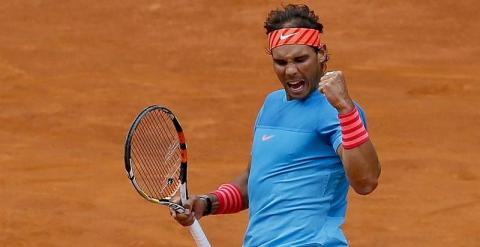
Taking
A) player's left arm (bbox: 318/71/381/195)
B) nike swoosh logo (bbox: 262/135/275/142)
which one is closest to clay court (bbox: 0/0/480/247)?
nike swoosh logo (bbox: 262/135/275/142)

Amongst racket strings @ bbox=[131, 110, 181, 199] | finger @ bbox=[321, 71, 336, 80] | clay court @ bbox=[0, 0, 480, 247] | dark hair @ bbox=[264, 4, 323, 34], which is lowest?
clay court @ bbox=[0, 0, 480, 247]

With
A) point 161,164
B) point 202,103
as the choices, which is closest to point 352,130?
point 161,164

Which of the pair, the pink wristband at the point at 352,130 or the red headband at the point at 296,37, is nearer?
the pink wristband at the point at 352,130

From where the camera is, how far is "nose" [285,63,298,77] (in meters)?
4.84

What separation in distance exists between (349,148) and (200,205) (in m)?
1.13

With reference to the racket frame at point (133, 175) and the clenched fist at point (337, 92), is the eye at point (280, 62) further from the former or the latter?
the racket frame at point (133, 175)

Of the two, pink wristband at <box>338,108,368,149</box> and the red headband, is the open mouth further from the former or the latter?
pink wristband at <box>338,108,368,149</box>

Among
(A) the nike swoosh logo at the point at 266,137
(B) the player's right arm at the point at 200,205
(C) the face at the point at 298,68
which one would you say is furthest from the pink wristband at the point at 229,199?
(C) the face at the point at 298,68

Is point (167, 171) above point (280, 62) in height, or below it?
below

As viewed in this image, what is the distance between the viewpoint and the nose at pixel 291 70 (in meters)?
4.84

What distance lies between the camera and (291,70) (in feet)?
15.9

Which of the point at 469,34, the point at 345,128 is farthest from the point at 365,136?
the point at 469,34

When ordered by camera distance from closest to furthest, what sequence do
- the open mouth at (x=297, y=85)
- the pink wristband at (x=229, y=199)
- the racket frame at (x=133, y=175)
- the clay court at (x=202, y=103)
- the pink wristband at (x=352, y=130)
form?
the pink wristband at (x=352, y=130), the open mouth at (x=297, y=85), the racket frame at (x=133, y=175), the pink wristband at (x=229, y=199), the clay court at (x=202, y=103)

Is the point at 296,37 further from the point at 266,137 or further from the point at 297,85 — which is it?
the point at 266,137
